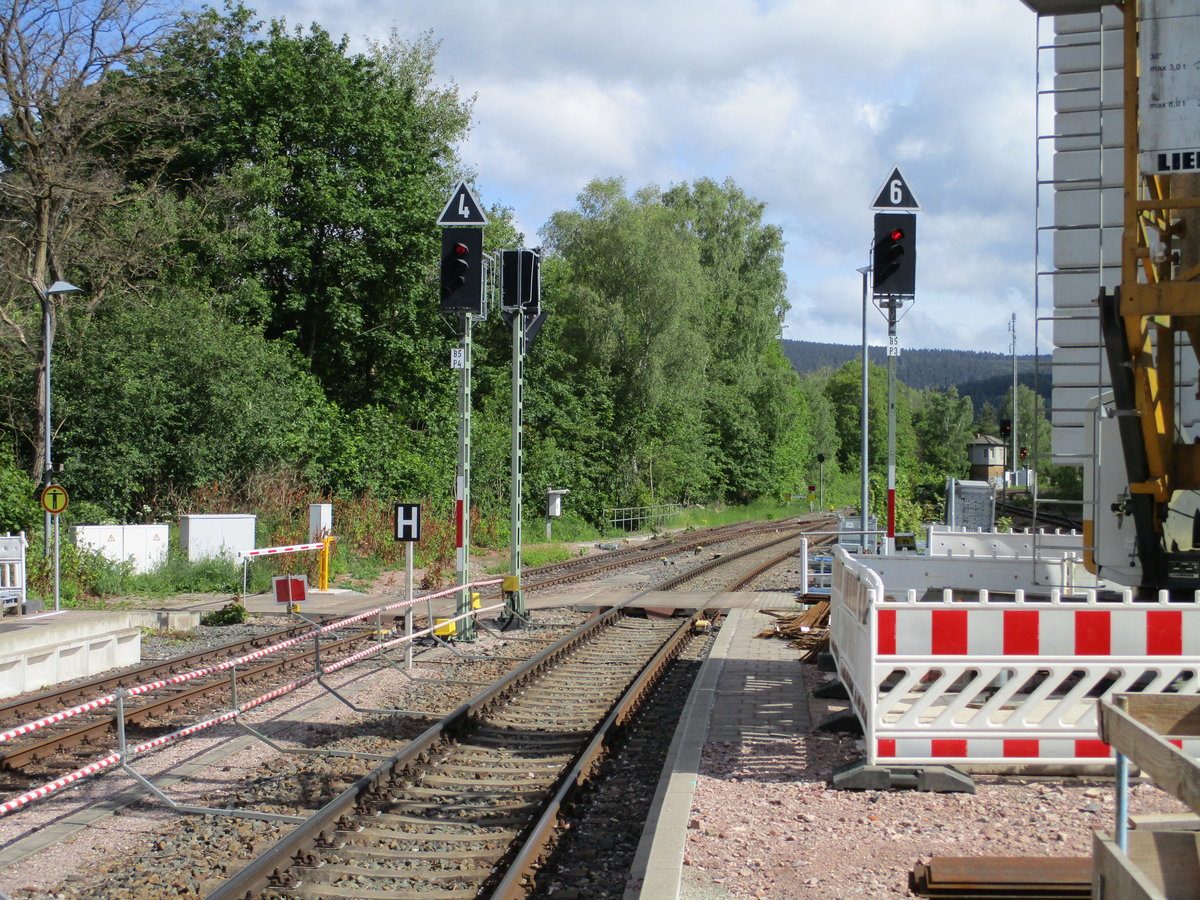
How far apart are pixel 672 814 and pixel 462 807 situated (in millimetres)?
1493

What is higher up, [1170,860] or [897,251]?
[897,251]

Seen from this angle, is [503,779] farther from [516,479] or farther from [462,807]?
[516,479]

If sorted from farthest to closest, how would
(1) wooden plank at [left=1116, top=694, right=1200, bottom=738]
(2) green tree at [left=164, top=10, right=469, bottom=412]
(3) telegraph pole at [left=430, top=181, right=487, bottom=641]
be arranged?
1. (2) green tree at [left=164, top=10, right=469, bottom=412]
2. (3) telegraph pole at [left=430, top=181, right=487, bottom=641]
3. (1) wooden plank at [left=1116, top=694, right=1200, bottom=738]

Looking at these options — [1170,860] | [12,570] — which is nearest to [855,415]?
[12,570]

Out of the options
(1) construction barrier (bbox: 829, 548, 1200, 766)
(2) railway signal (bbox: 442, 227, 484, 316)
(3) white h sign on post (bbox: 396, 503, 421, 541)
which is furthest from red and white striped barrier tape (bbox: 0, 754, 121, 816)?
(2) railway signal (bbox: 442, 227, 484, 316)

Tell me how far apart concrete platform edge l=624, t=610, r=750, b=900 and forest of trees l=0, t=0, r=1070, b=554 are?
16.3 metres

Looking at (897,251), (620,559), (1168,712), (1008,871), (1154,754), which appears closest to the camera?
(1154,754)

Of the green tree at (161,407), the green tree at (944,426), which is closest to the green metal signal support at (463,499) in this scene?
the green tree at (161,407)

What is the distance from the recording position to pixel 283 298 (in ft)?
109

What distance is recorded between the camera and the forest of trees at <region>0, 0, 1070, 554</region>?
2427cm

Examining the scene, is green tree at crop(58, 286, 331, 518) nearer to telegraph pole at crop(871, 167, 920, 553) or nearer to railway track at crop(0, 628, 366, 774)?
railway track at crop(0, 628, 366, 774)

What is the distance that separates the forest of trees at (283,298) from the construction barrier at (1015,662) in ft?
60.5

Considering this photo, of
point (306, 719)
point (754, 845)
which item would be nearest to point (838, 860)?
point (754, 845)

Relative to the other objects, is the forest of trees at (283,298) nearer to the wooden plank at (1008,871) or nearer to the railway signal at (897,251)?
the railway signal at (897,251)
